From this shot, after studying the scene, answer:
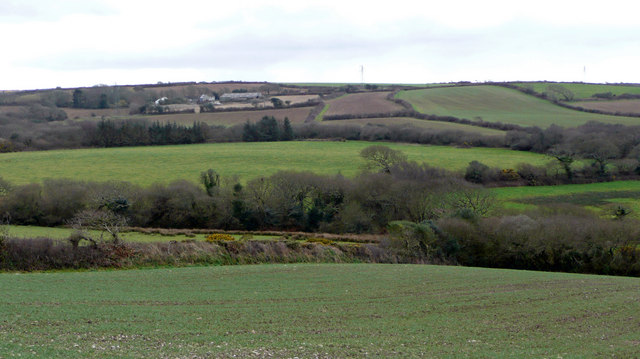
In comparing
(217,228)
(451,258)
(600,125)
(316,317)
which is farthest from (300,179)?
(600,125)

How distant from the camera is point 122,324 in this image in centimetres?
1697

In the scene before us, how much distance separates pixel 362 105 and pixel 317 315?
101619mm

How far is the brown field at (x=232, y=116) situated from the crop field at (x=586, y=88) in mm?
64674

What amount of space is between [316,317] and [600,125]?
83260mm

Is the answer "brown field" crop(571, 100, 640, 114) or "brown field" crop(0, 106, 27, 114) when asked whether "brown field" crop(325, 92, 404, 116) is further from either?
"brown field" crop(0, 106, 27, 114)

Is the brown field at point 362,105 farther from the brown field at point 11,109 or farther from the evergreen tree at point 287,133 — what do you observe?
the brown field at point 11,109

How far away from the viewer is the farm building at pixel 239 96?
461 ft

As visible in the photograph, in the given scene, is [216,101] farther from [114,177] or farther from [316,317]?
[316,317]

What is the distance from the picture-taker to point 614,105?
4417 inches

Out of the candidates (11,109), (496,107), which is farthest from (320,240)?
(11,109)

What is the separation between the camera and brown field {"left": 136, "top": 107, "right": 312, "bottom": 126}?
112 m

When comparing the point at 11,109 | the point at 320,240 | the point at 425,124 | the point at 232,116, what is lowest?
the point at 320,240

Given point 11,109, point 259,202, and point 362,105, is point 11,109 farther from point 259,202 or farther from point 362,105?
point 259,202

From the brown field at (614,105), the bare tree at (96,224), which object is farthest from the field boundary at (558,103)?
the bare tree at (96,224)
